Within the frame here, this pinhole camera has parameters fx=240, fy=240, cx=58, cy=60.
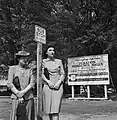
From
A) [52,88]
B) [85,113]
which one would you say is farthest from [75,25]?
[52,88]

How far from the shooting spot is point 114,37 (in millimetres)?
15312

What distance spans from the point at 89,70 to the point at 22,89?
12.7 metres

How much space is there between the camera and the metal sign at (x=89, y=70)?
15688 mm

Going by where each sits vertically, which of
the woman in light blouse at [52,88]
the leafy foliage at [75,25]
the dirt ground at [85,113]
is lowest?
the dirt ground at [85,113]

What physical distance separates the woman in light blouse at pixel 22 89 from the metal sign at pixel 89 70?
12100mm

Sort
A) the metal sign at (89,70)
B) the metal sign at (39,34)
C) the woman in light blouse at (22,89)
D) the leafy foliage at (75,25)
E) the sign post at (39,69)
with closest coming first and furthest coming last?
the woman in light blouse at (22,89), the sign post at (39,69), the metal sign at (39,34), the metal sign at (89,70), the leafy foliage at (75,25)

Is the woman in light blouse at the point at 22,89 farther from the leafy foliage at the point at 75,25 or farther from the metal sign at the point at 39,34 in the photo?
the leafy foliage at the point at 75,25

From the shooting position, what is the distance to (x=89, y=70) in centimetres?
1622

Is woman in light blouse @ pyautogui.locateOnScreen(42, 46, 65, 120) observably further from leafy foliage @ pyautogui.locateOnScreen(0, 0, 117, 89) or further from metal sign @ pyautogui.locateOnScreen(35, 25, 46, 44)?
leafy foliage @ pyautogui.locateOnScreen(0, 0, 117, 89)

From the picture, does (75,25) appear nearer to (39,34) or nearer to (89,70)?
(89,70)

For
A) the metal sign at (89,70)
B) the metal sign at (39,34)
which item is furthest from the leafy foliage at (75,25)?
the metal sign at (39,34)

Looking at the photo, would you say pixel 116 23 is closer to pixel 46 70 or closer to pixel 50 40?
pixel 50 40

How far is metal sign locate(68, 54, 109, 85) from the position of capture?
15.7 metres

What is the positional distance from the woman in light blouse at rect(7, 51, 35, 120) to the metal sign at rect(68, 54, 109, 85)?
39.7 ft
